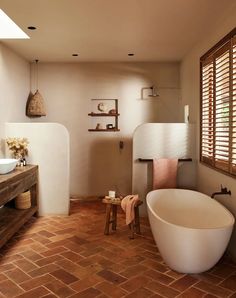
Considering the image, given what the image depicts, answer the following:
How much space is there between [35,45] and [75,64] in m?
1.11

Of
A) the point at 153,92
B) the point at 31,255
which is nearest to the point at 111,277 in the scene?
the point at 31,255

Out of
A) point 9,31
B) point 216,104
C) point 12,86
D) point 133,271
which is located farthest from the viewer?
point 12,86

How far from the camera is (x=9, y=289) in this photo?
90.4 inches

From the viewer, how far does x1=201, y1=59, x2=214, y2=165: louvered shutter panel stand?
345 centimetres

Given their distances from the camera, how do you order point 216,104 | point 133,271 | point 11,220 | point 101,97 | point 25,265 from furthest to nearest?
point 101,97, point 11,220, point 216,104, point 25,265, point 133,271

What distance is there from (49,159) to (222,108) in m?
2.54

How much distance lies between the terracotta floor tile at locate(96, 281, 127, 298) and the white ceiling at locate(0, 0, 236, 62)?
8.61 feet

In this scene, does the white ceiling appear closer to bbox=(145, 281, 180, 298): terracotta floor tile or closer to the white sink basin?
the white sink basin

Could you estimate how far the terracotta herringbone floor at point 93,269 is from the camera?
2273mm

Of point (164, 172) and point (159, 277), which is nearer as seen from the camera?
point (159, 277)

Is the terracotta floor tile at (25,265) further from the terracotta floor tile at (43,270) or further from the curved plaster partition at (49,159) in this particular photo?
the curved plaster partition at (49,159)

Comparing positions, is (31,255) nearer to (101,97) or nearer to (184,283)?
(184,283)

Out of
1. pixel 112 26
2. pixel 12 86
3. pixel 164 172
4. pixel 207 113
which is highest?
pixel 112 26

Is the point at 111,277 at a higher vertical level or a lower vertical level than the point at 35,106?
lower
